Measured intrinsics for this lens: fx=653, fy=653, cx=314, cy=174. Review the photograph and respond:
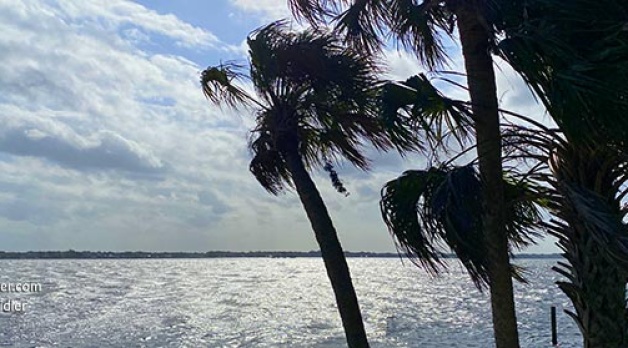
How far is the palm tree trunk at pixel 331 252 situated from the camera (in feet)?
23.3

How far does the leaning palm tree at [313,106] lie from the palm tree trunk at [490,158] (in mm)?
1323

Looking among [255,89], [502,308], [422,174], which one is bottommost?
[502,308]

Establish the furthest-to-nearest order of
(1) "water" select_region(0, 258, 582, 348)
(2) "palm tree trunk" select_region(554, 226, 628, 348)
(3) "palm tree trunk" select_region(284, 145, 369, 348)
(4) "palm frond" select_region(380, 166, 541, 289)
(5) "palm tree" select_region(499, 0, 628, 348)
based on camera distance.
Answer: (1) "water" select_region(0, 258, 582, 348), (3) "palm tree trunk" select_region(284, 145, 369, 348), (2) "palm tree trunk" select_region(554, 226, 628, 348), (4) "palm frond" select_region(380, 166, 541, 289), (5) "palm tree" select_region(499, 0, 628, 348)

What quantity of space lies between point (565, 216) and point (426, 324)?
120 feet

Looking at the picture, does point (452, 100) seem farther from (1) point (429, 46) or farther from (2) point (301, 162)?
(2) point (301, 162)

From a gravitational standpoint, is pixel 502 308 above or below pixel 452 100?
below

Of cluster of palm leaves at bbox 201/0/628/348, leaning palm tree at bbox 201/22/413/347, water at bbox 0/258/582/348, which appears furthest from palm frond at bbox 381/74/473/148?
water at bbox 0/258/582/348

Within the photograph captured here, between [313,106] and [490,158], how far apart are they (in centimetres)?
250

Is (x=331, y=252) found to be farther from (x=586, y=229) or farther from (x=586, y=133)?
(x=586, y=133)

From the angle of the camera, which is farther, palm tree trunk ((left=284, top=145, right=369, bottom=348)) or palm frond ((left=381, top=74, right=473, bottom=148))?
palm tree trunk ((left=284, top=145, right=369, bottom=348))

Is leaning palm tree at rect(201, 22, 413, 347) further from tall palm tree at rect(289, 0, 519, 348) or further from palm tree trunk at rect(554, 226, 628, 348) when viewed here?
palm tree trunk at rect(554, 226, 628, 348)

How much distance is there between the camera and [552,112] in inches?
174

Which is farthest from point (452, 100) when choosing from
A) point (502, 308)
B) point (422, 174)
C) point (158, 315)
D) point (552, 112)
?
point (158, 315)

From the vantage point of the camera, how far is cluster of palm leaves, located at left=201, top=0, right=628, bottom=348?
4379 mm
